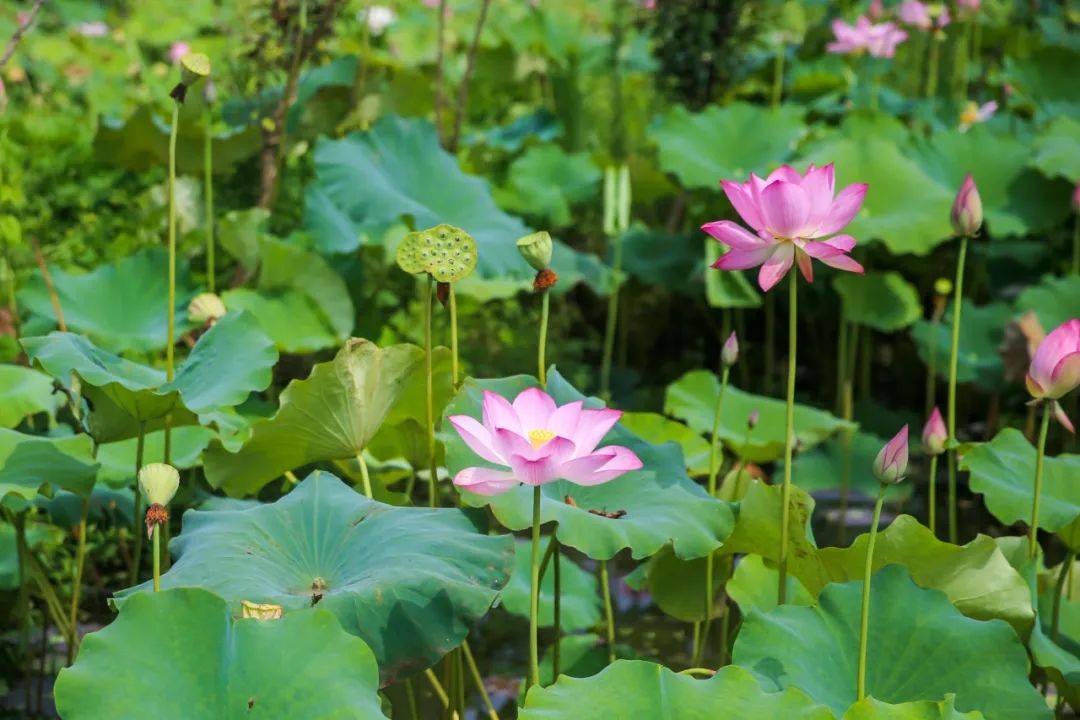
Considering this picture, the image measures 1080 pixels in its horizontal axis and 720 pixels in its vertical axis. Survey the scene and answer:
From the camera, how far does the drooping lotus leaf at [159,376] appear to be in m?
1.28

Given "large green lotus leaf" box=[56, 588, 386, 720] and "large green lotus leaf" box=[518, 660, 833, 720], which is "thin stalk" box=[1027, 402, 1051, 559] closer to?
"large green lotus leaf" box=[518, 660, 833, 720]

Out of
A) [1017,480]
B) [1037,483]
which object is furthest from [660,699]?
[1017,480]

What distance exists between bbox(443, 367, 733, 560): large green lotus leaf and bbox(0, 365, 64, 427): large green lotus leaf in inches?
24.3

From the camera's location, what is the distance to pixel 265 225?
2256mm

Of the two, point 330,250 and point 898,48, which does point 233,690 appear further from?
point 898,48

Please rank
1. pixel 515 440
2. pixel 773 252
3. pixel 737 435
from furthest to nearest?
1. pixel 737 435
2. pixel 773 252
3. pixel 515 440

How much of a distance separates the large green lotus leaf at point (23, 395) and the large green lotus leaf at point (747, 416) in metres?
0.97

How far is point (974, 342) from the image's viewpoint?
8.57 ft

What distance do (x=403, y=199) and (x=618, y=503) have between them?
1090 millimetres

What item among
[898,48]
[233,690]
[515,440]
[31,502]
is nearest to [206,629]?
[233,690]

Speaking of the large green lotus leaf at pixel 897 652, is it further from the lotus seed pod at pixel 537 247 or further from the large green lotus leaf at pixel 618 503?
the lotus seed pod at pixel 537 247

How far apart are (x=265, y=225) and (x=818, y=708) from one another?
5.25 ft

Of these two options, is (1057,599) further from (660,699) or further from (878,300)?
(878,300)

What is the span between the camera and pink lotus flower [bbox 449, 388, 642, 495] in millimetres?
948
